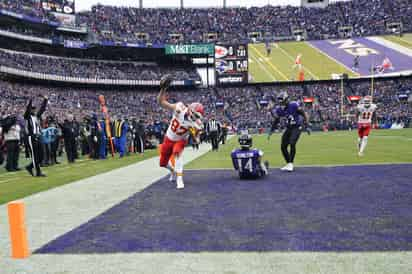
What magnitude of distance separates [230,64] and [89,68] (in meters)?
21.6

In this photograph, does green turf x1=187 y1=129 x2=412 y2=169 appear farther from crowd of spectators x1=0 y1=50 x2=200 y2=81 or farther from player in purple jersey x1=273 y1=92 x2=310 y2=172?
crowd of spectators x1=0 y1=50 x2=200 y2=81

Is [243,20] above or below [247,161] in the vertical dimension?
above

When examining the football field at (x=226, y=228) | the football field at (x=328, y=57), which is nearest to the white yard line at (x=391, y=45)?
the football field at (x=328, y=57)

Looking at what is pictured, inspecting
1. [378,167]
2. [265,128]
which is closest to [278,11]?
[265,128]

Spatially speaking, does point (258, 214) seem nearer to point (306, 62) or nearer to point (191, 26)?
point (306, 62)

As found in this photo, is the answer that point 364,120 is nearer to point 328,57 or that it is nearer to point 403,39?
point 328,57

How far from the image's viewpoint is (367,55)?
182 feet

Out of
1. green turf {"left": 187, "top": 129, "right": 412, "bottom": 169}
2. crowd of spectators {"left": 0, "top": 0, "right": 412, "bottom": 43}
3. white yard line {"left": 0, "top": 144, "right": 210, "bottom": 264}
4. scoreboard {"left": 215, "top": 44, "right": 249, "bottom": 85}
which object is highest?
crowd of spectators {"left": 0, "top": 0, "right": 412, "bottom": 43}

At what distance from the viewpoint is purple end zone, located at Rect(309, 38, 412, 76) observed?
53.2 m

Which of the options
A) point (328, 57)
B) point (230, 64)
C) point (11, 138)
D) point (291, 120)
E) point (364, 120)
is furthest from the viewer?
point (328, 57)

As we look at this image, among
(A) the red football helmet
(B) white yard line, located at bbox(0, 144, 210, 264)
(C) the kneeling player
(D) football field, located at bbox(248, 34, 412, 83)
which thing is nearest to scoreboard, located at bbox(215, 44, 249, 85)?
(D) football field, located at bbox(248, 34, 412, 83)

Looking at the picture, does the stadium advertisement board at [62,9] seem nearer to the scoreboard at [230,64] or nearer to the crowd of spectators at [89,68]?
the crowd of spectators at [89,68]

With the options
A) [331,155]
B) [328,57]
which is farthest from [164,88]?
[328,57]

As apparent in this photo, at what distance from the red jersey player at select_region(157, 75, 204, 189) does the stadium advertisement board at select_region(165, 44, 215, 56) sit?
164 feet
